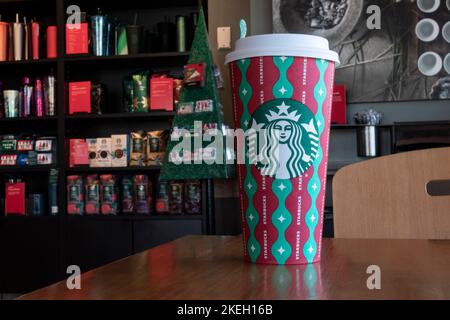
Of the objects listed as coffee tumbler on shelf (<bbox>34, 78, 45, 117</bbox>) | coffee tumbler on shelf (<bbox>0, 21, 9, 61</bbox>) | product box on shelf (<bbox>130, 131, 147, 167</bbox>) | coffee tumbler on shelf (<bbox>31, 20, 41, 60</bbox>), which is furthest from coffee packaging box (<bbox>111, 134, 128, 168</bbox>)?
coffee tumbler on shelf (<bbox>0, 21, 9, 61</bbox>)

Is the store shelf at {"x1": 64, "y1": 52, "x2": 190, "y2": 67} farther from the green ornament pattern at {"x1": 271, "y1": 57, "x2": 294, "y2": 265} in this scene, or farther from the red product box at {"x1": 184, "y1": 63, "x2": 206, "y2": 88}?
the green ornament pattern at {"x1": 271, "y1": 57, "x2": 294, "y2": 265}

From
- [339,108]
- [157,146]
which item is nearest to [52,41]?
[157,146]

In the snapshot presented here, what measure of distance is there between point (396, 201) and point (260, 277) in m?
0.58

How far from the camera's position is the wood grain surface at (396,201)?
3.29 ft

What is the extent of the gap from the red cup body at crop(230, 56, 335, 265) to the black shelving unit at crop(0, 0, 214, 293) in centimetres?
303

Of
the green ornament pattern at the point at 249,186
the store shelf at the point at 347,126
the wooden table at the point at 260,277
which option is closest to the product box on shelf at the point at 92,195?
the store shelf at the point at 347,126

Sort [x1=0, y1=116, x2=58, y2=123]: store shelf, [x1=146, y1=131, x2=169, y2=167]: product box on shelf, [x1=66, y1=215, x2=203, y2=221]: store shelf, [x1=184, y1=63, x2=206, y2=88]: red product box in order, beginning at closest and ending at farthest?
[x1=184, y1=63, x2=206, y2=88]: red product box < [x1=66, y1=215, x2=203, y2=221]: store shelf < [x1=146, y1=131, x2=169, y2=167]: product box on shelf < [x1=0, y1=116, x2=58, y2=123]: store shelf

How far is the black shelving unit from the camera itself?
3.70m

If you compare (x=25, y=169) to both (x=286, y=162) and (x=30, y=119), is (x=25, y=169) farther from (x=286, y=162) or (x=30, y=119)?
(x=286, y=162)

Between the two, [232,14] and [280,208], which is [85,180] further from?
[280,208]

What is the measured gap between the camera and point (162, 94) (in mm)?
3703

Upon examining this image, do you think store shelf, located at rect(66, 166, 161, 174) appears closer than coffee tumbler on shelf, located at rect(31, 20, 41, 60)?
Yes

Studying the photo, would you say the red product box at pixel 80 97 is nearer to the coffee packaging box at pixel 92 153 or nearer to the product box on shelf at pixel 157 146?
the coffee packaging box at pixel 92 153

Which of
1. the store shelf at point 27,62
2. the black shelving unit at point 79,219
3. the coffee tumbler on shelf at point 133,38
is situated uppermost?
the coffee tumbler on shelf at point 133,38
